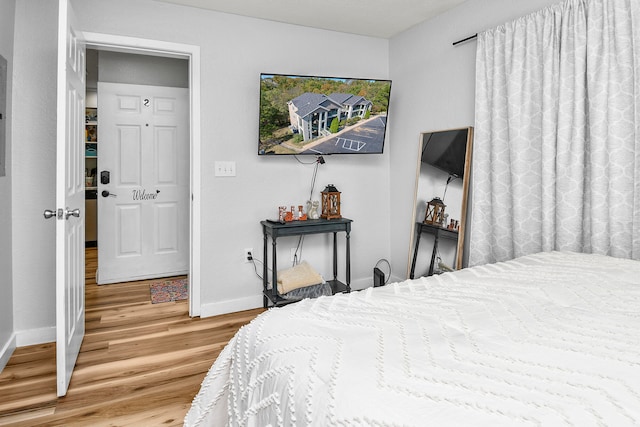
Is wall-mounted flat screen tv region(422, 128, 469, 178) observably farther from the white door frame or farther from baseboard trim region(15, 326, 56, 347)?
baseboard trim region(15, 326, 56, 347)

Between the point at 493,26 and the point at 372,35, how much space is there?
1.23 metres

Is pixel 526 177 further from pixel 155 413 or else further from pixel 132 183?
pixel 132 183

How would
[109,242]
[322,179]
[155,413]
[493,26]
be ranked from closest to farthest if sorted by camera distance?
[155,413] < [493,26] < [322,179] < [109,242]

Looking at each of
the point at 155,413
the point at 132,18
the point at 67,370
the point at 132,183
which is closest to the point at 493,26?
the point at 132,18

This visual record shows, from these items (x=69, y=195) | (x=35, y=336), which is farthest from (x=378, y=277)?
Answer: (x=35, y=336)

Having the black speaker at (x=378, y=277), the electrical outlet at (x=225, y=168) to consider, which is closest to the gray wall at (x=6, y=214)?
the electrical outlet at (x=225, y=168)

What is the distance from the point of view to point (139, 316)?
3361 mm

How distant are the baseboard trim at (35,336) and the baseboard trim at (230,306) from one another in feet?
3.33

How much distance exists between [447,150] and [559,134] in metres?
0.96

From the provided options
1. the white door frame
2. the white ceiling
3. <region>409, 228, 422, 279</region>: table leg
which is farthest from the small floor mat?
the white ceiling

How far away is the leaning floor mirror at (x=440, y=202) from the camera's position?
10.3ft

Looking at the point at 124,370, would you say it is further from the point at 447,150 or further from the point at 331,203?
the point at 447,150

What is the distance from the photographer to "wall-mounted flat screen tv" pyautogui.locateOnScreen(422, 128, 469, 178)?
10.3ft

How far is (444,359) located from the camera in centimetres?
93
